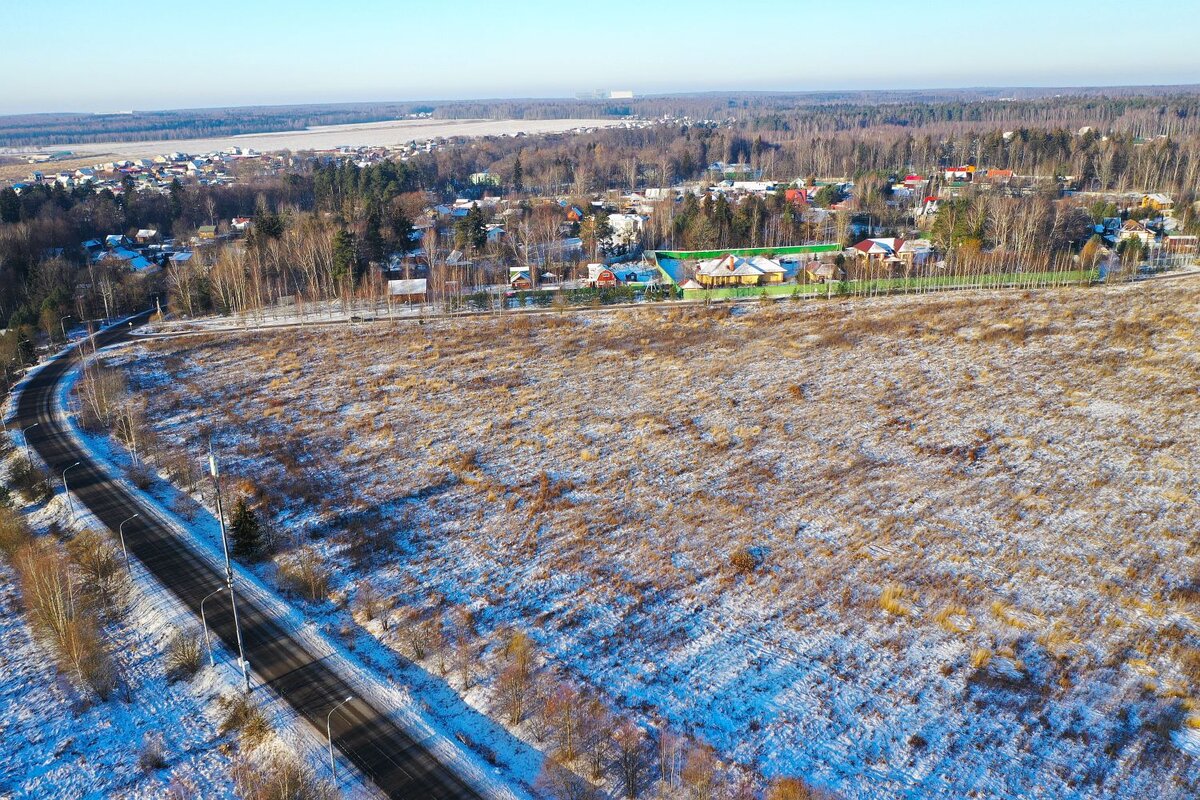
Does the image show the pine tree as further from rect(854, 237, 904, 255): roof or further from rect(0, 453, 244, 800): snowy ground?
rect(854, 237, 904, 255): roof

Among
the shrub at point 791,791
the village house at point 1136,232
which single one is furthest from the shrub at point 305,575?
the village house at point 1136,232

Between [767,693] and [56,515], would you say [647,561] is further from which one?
[56,515]

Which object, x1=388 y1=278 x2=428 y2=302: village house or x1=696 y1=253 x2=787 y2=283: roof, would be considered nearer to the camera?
x1=388 y1=278 x2=428 y2=302: village house

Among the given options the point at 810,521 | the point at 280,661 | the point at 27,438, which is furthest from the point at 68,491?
the point at 810,521

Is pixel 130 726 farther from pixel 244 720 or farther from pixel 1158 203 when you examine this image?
pixel 1158 203

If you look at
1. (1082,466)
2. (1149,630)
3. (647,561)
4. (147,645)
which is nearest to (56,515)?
(147,645)

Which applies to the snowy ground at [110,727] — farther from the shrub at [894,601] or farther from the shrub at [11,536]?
the shrub at [894,601]

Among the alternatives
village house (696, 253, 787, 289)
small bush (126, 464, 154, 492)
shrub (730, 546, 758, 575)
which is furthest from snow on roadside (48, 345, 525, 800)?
village house (696, 253, 787, 289)
